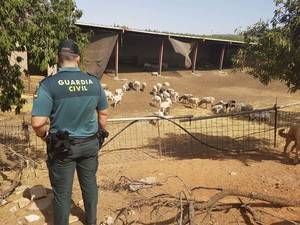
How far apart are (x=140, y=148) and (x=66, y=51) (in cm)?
626

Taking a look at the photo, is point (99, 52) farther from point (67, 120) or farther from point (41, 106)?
point (41, 106)

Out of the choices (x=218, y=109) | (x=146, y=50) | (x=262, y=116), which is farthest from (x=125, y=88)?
(x=146, y=50)

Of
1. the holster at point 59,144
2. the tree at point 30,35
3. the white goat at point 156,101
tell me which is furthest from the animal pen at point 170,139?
the white goat at point 156,101

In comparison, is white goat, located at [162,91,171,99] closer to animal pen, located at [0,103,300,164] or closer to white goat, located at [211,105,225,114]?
white goat, located at [211,105,225,114]

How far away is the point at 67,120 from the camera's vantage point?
4.12 meters

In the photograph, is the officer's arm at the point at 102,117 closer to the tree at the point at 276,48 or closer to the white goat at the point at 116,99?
A: the tree at the point at 276,48

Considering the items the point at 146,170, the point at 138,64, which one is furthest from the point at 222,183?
the point at 138,64

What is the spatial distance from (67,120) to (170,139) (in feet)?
24.4

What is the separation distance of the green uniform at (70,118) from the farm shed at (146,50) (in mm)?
18335

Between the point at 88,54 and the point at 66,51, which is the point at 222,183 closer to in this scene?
the point at 66,51

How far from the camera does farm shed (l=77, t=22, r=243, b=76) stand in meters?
23.1

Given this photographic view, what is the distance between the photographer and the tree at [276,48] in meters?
7.35

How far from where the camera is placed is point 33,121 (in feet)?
13.2

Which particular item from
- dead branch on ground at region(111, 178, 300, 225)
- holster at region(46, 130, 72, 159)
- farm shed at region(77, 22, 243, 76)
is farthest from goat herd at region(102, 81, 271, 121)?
holster at region(46, 130, 72, 159)
